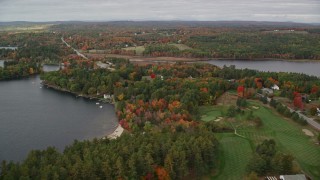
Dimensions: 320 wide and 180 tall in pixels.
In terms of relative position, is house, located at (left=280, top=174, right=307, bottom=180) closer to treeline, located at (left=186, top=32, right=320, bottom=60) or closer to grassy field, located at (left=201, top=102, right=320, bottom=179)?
grassy field, located at (left=201, top=102, right=320, bottom=179)

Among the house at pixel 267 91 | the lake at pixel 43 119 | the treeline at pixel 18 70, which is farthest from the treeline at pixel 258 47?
the lake at pixel 43 119

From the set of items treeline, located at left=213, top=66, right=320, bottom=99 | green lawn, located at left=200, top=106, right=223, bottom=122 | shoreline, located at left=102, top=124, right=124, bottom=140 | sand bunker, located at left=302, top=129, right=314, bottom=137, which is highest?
treeline, located at left=213, top=66, right=320, bottom=99

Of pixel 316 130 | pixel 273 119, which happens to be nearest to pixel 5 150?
pixel 273 119

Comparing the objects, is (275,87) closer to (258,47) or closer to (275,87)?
(275,87)

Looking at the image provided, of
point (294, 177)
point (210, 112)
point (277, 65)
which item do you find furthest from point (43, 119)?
point (277, 65)

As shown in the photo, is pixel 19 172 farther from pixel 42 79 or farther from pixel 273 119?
pixel 42 79

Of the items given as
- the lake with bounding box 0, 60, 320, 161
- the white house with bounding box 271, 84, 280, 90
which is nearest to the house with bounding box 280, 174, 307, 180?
the lake with bounding box 0, 60, 320, 161
